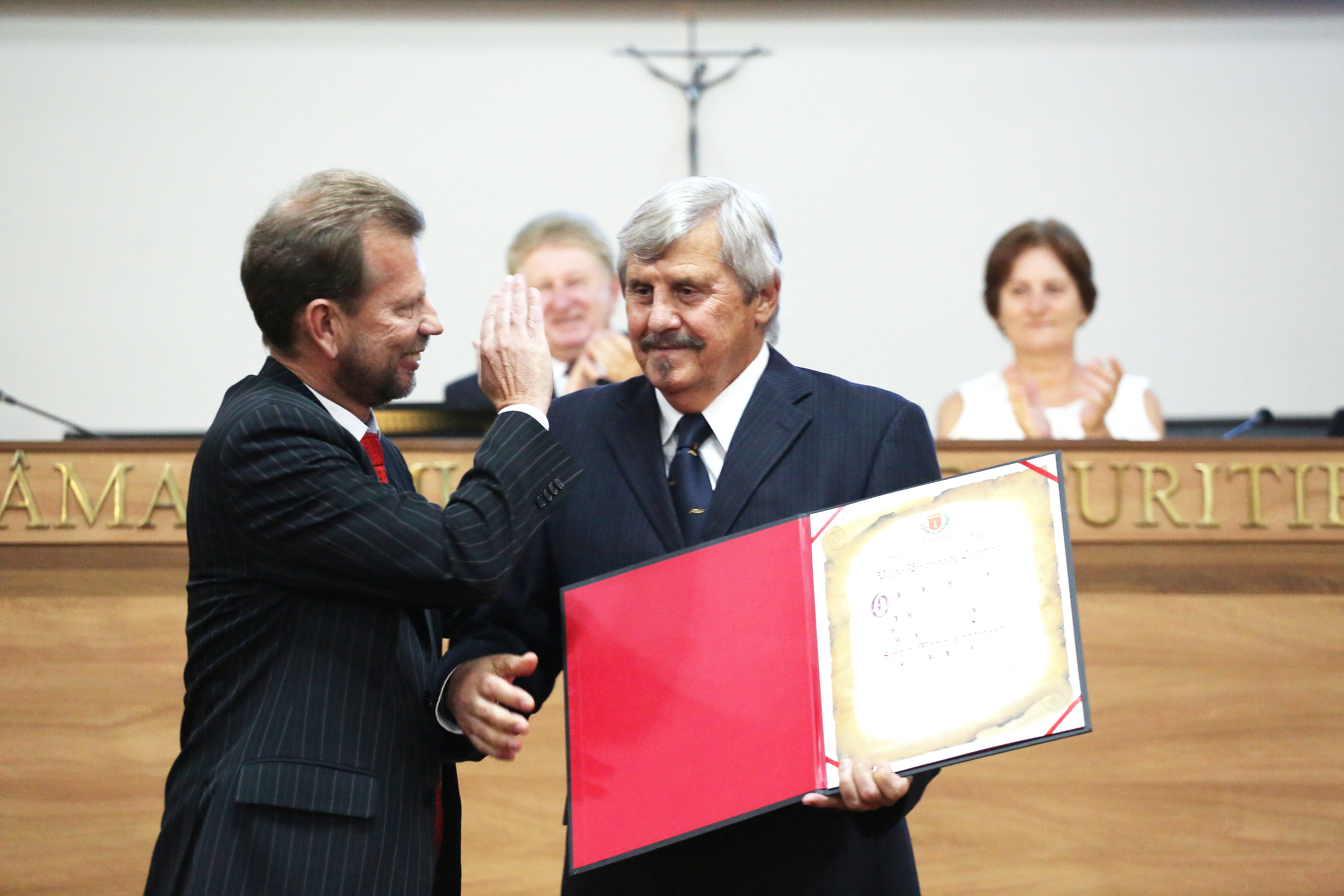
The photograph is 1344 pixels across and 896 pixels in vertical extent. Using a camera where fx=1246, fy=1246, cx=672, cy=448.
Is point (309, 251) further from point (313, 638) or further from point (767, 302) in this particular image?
point (767, 302)

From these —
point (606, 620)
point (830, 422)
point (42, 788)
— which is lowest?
point (42, 788)

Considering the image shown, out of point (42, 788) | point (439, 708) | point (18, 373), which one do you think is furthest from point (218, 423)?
point (18, 373)

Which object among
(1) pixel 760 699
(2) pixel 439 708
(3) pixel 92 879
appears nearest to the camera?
(1) pixel 760 699

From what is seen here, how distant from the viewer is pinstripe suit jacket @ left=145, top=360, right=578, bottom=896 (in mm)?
1344

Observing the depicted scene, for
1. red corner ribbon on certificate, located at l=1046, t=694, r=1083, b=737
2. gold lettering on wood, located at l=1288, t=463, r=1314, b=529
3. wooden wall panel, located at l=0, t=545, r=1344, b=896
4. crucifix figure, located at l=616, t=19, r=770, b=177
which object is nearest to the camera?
red corner ribbon on certificate, located at l=1046, t=694, r=1083, b=737

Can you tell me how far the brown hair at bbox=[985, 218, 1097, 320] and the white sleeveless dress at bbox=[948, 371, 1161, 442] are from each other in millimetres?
227

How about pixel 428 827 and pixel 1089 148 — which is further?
pixel 1089 148

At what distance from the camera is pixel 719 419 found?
1624 mm

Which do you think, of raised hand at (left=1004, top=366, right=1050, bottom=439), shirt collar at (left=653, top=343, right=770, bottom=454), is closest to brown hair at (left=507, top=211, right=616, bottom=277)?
raised hand at (left=1004, top=366, right=1050, bottom=439)

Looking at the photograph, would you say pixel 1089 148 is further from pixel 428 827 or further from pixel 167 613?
pixel 428 827

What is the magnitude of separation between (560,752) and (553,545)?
0.97m

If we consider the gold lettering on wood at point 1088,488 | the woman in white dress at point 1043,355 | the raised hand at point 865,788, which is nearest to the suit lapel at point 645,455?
the raised hand at point 865,788

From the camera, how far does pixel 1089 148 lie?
19.7 ft

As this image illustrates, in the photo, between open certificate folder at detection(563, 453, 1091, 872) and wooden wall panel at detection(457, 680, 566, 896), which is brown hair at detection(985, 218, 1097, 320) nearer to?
wooden wall panel at detection(457, 680, 566, 896)
